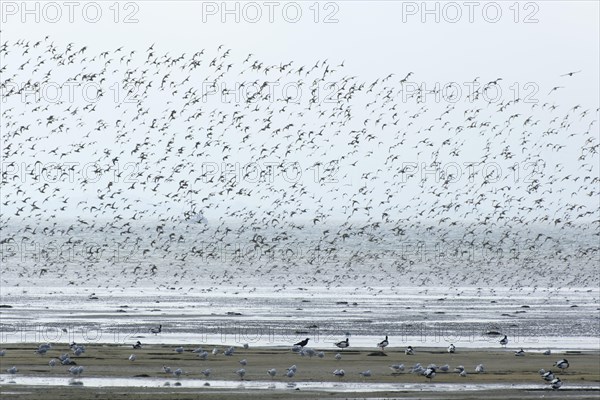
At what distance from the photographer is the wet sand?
22844 mm

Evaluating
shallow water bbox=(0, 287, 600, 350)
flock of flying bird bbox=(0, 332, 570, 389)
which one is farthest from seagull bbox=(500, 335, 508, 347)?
flock of flying bird bbox=(0, 332, 570, 389)

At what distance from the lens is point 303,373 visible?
1019 inches

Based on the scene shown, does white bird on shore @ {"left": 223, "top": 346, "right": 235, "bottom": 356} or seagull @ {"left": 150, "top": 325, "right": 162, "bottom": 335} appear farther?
seagull @ {"left": 150, "top": 325, "right": 162, "bottom": 335}

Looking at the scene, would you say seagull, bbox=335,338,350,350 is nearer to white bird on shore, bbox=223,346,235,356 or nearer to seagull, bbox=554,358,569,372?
white bird on shore, bbox=223,346,235,356

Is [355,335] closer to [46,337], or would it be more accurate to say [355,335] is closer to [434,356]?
[434,356]

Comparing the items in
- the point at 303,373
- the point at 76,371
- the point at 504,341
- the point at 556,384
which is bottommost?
the point at 556,384

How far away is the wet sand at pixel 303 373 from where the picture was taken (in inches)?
899

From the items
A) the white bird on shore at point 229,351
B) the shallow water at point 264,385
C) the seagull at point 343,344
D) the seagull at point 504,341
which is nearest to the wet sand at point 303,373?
the shallow water at point 264,385

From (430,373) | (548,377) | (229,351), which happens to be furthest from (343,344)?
(548,377)

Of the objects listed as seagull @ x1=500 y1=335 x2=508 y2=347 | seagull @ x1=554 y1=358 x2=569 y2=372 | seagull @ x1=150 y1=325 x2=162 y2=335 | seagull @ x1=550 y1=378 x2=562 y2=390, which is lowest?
seagull @ x1=550 y1=378 x2=562 y2=390

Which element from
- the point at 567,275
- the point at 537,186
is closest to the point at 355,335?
the point at 537,186

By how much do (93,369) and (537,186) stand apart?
29893 mm

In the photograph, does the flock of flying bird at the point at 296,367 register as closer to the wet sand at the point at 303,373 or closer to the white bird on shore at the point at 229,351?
the white bird on shore at the point at 229,351

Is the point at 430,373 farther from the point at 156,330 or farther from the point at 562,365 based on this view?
the point at 156,330
